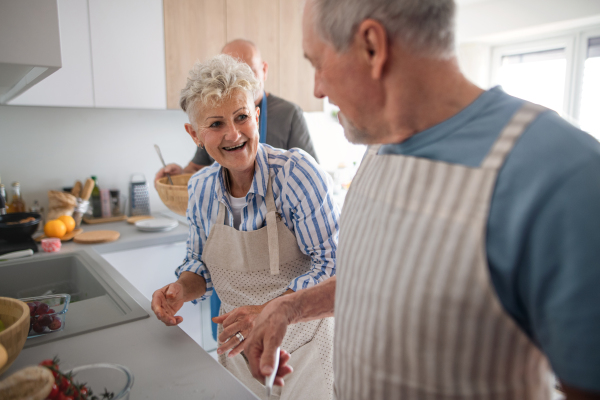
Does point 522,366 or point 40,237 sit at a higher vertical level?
point 522,366

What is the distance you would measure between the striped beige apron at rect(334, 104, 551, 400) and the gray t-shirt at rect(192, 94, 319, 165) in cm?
147

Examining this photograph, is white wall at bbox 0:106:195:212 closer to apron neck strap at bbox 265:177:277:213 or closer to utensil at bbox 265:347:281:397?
apron neck strap at bbox 265:177:277:213

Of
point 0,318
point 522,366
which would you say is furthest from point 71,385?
point 522,366

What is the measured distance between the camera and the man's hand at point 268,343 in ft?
2.42

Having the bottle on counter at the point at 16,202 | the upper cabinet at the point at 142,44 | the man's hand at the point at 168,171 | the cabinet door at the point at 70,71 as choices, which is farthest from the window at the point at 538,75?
the bottle on counter at the point at 16,202

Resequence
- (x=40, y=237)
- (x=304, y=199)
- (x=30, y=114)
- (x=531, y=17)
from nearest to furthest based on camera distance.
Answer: (x=304, y=199)
(x=40, y=237)
(x=30, y=114)
(x=531, y=17)

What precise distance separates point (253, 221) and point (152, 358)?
1.54ft

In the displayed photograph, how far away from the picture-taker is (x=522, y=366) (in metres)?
0.49

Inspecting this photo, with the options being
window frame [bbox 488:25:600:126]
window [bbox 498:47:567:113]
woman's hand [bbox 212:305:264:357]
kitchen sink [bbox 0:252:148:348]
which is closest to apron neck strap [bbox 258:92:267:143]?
kitchen sink [bbox 0:252:148:348]

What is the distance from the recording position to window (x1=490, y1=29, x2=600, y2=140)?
3.48 meters

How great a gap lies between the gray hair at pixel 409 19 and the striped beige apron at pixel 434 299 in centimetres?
15

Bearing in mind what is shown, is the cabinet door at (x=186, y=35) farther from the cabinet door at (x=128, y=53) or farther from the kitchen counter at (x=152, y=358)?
the kitchen counter at (x=152, y=358)

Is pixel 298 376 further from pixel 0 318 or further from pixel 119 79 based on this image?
pixel 119 79

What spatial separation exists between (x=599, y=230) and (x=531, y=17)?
378 centimetres
